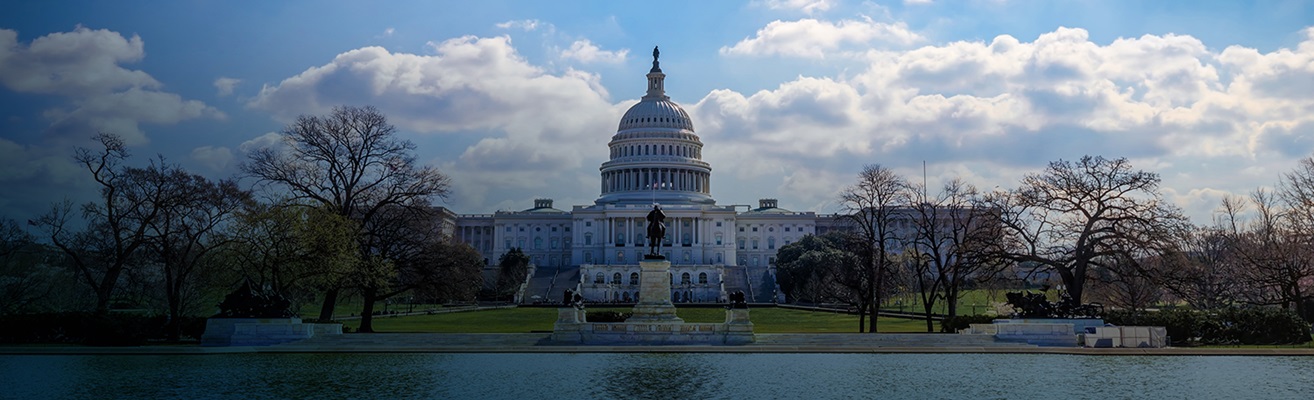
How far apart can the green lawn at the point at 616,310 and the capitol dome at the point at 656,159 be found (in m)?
78.7

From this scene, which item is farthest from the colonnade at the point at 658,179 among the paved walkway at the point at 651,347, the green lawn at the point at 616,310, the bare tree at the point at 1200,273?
the paved walkway at the point at 651,347

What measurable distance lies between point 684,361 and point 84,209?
2884 centimetres

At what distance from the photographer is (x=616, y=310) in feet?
235

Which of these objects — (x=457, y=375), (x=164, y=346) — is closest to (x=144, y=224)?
(x=164, y=346)

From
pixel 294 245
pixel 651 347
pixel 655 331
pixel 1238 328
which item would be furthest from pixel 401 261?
pixel 1238 328

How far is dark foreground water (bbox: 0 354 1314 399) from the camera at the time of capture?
22.0 m

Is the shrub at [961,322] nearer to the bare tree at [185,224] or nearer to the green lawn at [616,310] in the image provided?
the green lawn at [616,310]

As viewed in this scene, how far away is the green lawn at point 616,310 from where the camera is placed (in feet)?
177

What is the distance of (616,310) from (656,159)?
315 ft

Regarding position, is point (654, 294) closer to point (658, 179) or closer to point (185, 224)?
point (185, 224)

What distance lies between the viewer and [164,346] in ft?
119

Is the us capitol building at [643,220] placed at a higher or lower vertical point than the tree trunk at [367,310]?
higher

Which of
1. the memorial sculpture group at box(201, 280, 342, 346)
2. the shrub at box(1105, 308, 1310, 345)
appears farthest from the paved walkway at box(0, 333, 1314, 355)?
the shrub at box(1105, 308, 1310, 345)

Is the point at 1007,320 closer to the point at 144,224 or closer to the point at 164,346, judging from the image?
the point at 164,346
